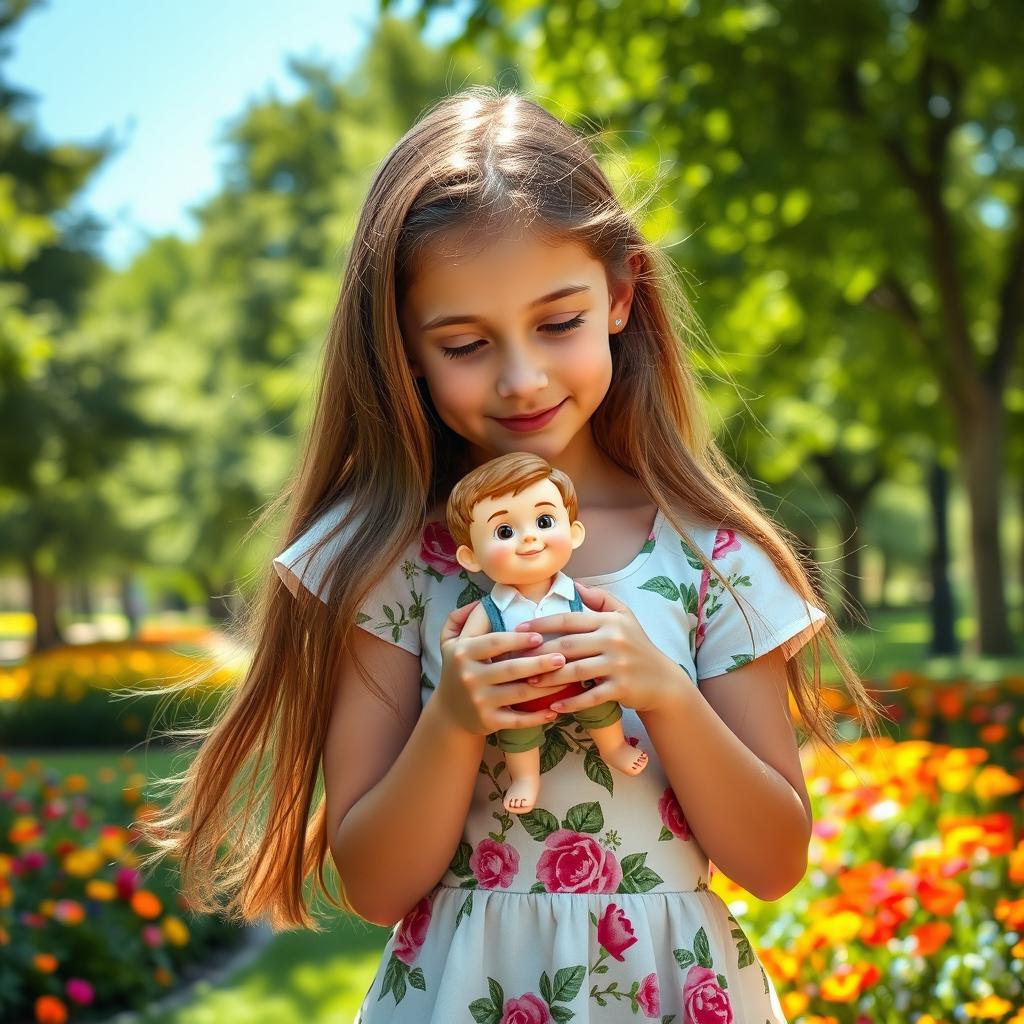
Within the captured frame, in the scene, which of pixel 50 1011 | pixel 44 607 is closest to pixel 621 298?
pixel 50 1011

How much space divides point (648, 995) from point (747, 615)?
1.76 feet

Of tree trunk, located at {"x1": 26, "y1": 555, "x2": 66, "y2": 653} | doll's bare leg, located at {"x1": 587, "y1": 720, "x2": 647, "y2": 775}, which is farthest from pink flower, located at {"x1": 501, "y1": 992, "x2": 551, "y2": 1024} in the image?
tree trunk, located at {"x1": 26, "y1": 555, "x2": 66, "y2": 653}

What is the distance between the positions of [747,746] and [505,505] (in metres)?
0.51

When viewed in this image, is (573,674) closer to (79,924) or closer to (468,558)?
(468,558)

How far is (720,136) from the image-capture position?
8.35 metres

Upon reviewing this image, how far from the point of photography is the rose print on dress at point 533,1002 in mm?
1699

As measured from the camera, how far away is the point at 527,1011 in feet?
5.65

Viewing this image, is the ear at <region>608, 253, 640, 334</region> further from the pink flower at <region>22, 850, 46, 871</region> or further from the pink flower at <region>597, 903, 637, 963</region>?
the pink flower at <region>22, 850, 46, 871</region>

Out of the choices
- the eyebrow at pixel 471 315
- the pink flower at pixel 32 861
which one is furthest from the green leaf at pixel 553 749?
the pink flower at pixel 32 861

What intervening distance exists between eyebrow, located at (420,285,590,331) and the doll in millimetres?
213

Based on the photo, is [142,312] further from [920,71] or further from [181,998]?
[181,998]

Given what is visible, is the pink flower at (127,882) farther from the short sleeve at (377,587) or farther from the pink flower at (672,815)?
the pink flower at (672,815)

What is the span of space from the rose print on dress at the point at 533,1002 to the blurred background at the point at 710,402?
0.74m

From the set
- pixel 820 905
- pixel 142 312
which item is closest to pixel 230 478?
pixel 142 312
